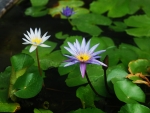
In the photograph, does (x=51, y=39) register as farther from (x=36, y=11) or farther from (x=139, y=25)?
(x=139, y=25)

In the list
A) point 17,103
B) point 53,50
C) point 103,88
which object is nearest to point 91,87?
point 103,88

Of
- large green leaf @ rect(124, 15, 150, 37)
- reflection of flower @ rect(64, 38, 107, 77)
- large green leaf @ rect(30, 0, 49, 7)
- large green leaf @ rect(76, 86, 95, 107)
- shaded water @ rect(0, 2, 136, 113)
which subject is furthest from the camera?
large green leaf @ rect(30, 0, 49, 7)

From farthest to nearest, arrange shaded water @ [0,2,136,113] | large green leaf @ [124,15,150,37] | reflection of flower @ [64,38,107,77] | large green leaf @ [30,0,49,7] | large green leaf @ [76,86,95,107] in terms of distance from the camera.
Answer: large green leaf @ [30,0,49,7] → large green leaf @ [124,15,150,37] → shaded water @ [0,2,136,113] → large green leaf @ [76,86,95,107] → reflection of flower @ [64,38,107,77]

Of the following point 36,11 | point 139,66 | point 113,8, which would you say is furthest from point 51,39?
point 139,66

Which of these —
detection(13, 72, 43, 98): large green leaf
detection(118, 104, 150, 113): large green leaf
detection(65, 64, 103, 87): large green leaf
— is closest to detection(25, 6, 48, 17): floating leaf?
detection(65, 64, 103, 87): large green leaf

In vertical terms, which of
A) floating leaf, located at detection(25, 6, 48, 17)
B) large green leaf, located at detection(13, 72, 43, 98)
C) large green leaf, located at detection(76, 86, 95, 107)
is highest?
large green leaf, located at detection(13, 72, 43, 98)

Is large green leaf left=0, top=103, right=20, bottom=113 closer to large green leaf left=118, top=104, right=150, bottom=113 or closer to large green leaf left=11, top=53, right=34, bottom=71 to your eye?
large green leaf left=11, top=53, right=34, bottom=71

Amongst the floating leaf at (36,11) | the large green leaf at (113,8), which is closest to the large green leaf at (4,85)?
the floating leaf at (36,11)

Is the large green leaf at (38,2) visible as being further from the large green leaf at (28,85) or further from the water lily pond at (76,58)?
the large green leaf at (28,85)
